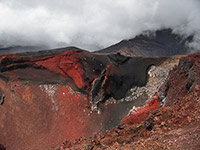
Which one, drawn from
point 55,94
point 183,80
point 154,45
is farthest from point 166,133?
point 154,45

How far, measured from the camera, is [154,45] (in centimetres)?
4375

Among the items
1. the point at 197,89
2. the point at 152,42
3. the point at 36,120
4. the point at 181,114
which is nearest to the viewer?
the point at 181,114

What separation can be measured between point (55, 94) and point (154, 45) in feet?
120

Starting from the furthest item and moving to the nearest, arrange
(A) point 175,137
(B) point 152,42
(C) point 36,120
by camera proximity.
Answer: (B) point 152,42 → (C) point 36,120 → (A) point 175,137

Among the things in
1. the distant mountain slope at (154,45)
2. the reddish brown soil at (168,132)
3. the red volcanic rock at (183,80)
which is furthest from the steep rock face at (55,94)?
the distant mountain slope at (154,45)

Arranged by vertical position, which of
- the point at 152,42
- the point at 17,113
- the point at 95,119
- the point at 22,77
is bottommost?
the point at 95,119

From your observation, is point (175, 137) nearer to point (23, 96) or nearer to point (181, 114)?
point (181, 114)

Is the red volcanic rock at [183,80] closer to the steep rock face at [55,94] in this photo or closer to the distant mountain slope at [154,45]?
the steep rock face at [55,94]

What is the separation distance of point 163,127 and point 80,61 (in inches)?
460

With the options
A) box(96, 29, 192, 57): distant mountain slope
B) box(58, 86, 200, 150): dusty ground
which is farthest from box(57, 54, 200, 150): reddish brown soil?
box(96, 29, 192, 57): distant mountain slope

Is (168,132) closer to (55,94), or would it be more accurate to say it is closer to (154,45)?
(55,94)

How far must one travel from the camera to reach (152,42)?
44438 millimetres

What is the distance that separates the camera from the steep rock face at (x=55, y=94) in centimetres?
1267

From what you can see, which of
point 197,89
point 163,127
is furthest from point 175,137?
point 197,89
